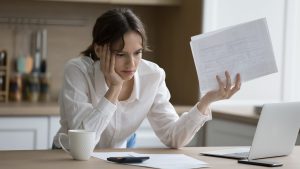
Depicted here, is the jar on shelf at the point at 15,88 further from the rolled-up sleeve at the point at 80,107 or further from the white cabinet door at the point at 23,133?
the rolled-up sleeve at the point at 80,107

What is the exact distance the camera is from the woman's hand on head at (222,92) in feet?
7.59

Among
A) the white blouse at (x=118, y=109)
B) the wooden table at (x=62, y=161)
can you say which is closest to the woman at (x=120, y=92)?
the white blouse at (x=118, y=109)

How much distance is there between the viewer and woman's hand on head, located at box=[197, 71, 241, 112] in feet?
7.59

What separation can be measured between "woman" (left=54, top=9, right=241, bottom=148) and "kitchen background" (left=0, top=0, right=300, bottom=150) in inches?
47.9

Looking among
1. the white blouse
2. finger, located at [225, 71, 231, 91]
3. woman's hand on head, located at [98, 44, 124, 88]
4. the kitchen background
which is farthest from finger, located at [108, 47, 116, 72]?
the kitchen background

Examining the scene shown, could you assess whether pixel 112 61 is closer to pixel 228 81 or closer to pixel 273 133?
pixel 228 81

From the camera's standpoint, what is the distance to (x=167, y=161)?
2.14m

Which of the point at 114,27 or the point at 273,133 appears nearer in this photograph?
the point at 273,133

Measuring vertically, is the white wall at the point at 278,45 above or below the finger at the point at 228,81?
above

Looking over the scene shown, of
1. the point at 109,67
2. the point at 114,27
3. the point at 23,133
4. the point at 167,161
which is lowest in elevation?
the point at 167,161

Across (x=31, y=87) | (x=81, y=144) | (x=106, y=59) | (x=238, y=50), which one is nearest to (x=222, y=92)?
(x=238, y=50)

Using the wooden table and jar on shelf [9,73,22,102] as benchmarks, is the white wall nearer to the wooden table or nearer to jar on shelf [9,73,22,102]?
jar on shelf [9,73,22,102]

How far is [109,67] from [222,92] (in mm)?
448

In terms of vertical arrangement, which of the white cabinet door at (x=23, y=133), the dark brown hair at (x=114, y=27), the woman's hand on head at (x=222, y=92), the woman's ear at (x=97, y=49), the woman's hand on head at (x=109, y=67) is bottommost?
the white cabinet door at (x=23, y=133)
